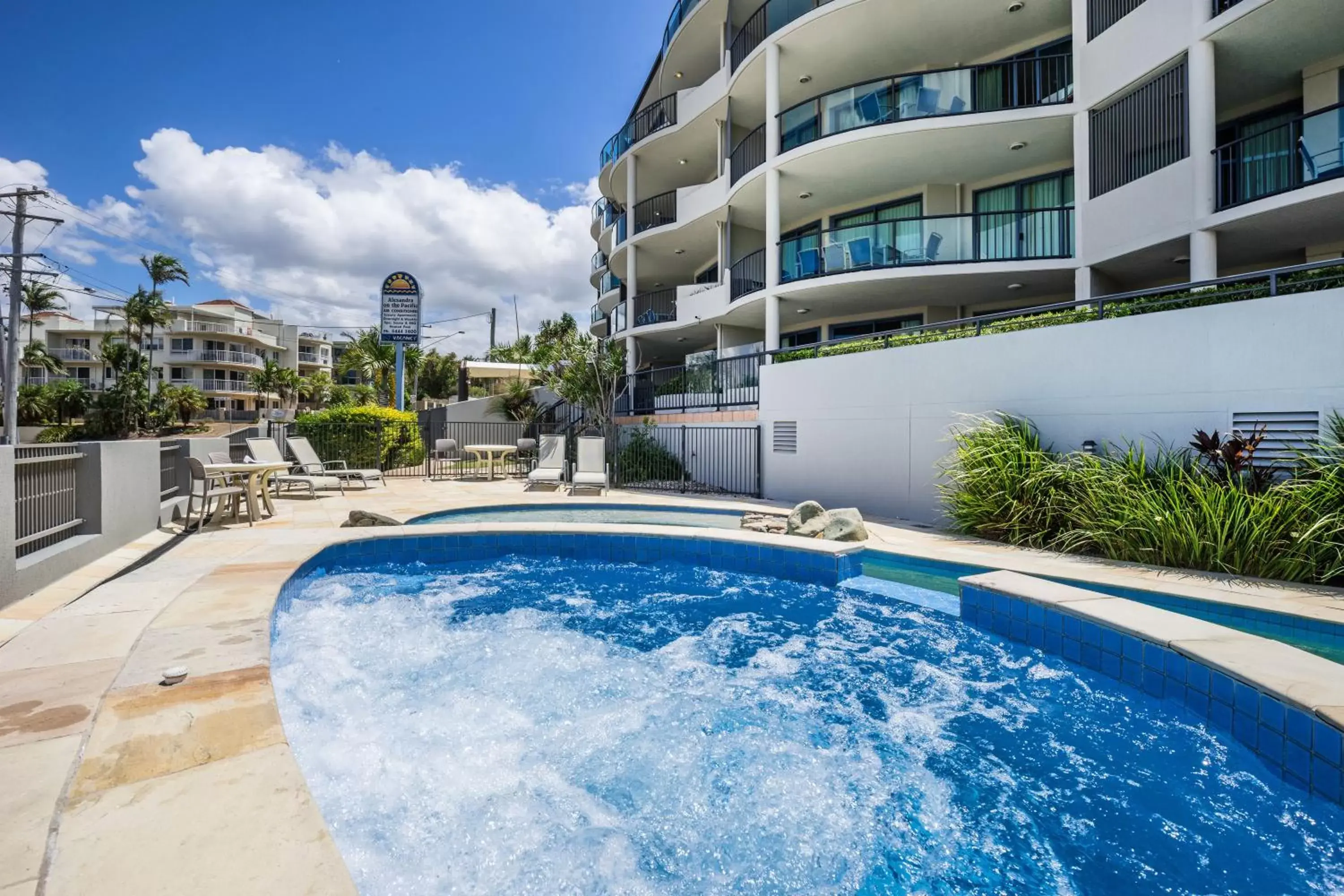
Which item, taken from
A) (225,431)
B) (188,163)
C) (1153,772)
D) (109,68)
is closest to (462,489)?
(1153,772)

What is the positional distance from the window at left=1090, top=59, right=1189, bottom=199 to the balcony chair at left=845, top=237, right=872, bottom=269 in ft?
12.9

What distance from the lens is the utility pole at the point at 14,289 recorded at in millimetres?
22359

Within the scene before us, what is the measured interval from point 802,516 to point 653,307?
13.5 meters

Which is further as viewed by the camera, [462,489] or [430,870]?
[462,489]

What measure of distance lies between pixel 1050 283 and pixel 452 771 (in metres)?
14.2

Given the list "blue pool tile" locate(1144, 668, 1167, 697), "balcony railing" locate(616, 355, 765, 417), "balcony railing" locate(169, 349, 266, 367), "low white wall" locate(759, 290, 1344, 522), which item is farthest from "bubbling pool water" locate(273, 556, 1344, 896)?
"balcony railing" locate(169, 349, 266, 367)

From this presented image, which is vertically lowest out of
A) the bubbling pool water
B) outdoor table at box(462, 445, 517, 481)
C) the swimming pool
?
the bubbling pool water

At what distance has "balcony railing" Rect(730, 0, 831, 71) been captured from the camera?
13.6 meters

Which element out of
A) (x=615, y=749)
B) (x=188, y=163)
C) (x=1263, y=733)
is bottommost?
(x=615, y=749)

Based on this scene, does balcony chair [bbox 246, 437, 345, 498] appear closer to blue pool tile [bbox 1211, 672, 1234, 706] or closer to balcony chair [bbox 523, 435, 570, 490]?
balcony chair [bbox 523, 435, 570, 490]

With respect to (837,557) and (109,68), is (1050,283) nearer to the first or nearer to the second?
(837,557)

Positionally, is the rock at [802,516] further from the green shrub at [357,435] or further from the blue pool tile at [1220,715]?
the green shrub at [357,435]

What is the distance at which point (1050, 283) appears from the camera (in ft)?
41.8

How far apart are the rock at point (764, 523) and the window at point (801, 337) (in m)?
8.57
